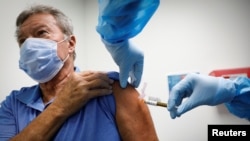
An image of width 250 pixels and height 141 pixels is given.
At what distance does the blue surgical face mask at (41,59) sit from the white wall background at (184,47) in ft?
1.93

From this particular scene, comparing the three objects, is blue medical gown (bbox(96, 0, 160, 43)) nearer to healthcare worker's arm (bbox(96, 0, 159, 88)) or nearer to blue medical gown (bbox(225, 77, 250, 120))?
healthcare worker's arm (bbox(96, 0, 159, 88))

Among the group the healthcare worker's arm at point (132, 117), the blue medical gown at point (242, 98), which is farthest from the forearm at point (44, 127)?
the blue medical gown at point (242, 98)

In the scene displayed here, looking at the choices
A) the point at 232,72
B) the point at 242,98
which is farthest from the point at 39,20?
the point at 232,72

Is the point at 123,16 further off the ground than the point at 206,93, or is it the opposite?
the point at 123,16

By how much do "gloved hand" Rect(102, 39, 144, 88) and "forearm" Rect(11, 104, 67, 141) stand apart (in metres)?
0.30

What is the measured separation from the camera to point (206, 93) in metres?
1.10

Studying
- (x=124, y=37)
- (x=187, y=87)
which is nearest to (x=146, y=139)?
(x=187, y=87)

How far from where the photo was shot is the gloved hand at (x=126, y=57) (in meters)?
0.86

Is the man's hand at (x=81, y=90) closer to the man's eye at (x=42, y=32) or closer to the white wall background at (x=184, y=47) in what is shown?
the man's eye at (x=42, y=32)

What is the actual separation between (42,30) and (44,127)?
1.71 feet

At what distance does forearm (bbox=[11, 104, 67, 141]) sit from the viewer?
97cm

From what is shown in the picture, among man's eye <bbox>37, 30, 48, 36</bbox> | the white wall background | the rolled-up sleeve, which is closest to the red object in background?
the white wall background

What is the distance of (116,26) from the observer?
786mm

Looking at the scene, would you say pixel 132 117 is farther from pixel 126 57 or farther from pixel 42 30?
pixel 42 30
